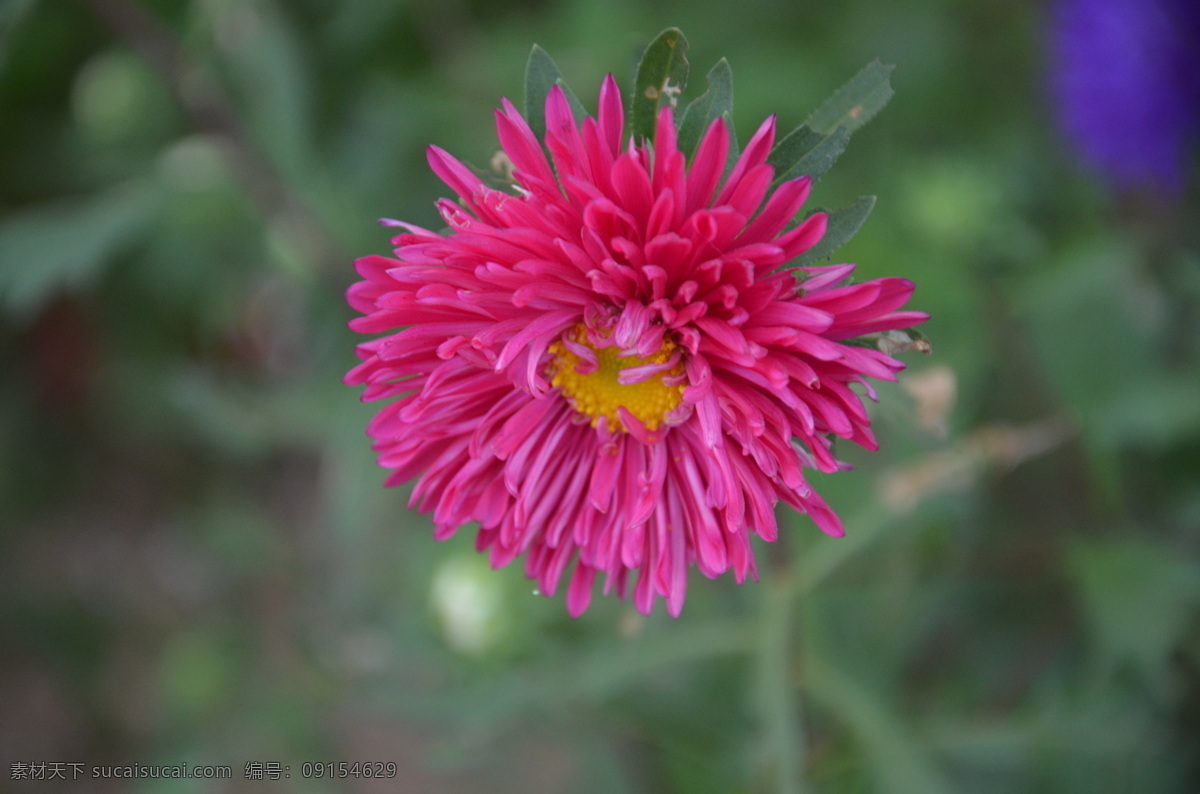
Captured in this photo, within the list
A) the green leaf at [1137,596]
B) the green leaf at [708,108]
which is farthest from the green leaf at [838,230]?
the green leaf at [1137,596]

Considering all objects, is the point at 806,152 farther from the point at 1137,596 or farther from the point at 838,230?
the point at 1137,596

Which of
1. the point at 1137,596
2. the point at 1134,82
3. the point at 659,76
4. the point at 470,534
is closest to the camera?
the point at 659,76

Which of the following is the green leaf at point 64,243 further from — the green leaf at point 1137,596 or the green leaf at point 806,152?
the green leaf at point 1137,596

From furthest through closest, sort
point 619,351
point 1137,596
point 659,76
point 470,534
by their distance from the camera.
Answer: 1. point 470,534
2. point 1137,596
3. point 619,351
4. point 659,76

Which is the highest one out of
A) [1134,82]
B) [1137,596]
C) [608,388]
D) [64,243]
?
[1134,82]

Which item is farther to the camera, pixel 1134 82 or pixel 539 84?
pixel 1134 82

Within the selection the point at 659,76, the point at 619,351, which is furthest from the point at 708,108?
the point at 619,351

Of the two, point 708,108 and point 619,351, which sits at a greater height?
point 708,108

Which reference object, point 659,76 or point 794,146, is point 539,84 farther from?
point 794,146

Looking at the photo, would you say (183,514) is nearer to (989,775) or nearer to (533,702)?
(533,702)
